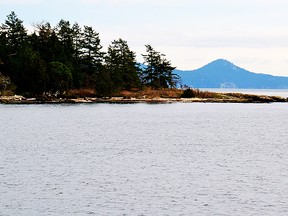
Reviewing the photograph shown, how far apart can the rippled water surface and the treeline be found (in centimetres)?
5134

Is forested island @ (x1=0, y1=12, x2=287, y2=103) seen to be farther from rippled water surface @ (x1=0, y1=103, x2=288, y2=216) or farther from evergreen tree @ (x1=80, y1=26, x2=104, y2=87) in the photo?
rippled water surface @ (x1=0, y1=103, x2=288, y2=216)

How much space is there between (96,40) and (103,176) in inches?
4880

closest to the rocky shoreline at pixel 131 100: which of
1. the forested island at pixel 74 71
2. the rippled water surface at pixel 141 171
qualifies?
the forested island at pixel 74 71

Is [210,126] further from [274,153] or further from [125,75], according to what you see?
[125,75]

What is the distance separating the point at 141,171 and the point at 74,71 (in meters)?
107

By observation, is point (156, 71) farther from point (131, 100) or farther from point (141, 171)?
point (141, 171)

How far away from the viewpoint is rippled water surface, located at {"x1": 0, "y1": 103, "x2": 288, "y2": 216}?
34650 mm

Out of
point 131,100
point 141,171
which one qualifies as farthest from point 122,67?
point 141,171

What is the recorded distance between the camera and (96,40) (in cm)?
16488

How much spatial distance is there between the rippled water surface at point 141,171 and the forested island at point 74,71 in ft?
172

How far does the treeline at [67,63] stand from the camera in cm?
14112

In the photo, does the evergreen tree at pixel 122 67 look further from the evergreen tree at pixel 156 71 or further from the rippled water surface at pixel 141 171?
the rippled water surface at pixel 141 171

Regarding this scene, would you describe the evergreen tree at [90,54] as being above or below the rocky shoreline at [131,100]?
above

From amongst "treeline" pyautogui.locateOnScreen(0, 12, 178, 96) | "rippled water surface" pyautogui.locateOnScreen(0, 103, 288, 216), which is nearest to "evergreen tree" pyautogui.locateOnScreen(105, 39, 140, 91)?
"treeline" pyautogui.locateOnScreen(0, 12, 178, 96)
